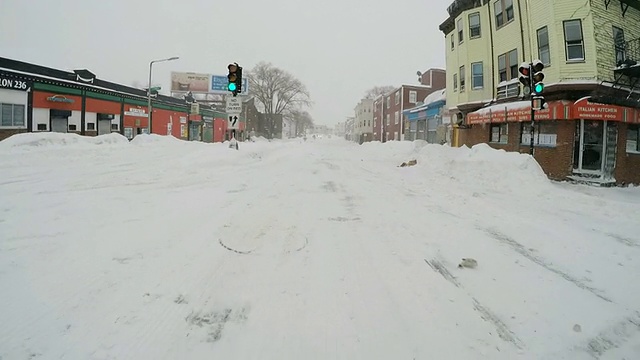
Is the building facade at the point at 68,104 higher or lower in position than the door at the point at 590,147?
higher

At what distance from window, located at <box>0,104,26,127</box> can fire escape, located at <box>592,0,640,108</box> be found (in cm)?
3199

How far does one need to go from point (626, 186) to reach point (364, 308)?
17.3 m

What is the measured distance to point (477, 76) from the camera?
66.5 ft

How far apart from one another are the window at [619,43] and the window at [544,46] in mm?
2870

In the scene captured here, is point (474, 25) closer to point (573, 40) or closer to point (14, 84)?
point (573, 40)

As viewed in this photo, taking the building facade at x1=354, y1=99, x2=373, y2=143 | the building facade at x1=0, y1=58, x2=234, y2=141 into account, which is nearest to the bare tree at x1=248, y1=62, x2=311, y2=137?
the building facade at x1=354, y1=99, x2=373, y2=143

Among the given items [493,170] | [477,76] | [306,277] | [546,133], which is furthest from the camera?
[477,76]

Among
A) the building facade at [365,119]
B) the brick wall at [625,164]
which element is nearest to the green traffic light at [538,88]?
the brick wall at [625,164]

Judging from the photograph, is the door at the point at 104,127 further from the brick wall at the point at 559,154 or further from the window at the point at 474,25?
the brick wall at the point at 559,154

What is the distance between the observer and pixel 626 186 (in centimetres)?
1389

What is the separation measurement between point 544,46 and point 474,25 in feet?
22.1

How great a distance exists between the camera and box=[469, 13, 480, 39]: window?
67.0 feet

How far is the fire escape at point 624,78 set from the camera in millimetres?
13406

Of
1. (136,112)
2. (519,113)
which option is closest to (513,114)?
(519,113)
